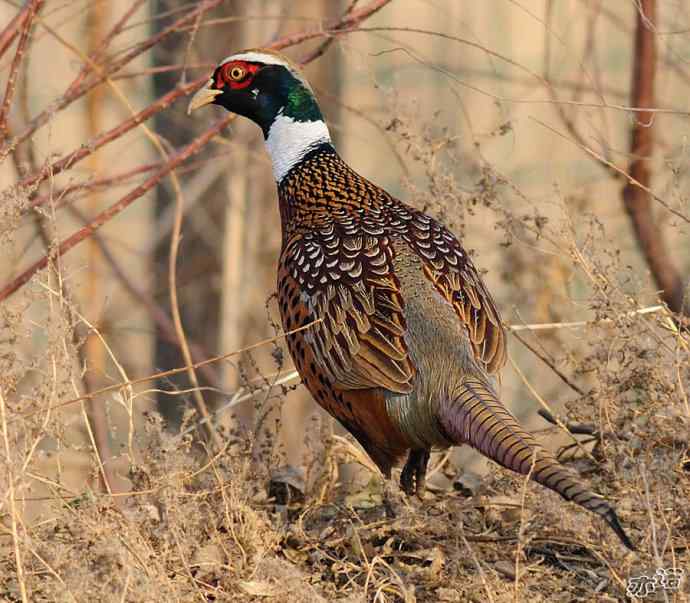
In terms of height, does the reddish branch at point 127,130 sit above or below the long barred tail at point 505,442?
above

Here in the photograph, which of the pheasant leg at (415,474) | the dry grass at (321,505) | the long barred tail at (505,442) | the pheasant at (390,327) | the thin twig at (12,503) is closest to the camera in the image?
the thin twig at (12,503)

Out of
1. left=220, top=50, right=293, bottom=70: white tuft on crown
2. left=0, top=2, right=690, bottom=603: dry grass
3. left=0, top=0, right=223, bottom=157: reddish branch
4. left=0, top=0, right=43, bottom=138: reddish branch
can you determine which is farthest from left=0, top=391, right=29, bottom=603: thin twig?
left=220, top=50, right=293, bottom=70: white tuft on crown

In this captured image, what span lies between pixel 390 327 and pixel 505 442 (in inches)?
32.6

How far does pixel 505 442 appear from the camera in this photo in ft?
12.0

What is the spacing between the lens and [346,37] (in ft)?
16.3

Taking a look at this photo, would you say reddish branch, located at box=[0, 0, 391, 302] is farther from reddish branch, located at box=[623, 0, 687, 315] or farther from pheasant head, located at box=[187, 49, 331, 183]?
reddish branch, located at box=[623, 0, 687, 315]

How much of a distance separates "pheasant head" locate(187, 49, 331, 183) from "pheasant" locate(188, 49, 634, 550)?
1.20 ft

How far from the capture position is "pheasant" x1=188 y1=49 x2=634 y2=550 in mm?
4207

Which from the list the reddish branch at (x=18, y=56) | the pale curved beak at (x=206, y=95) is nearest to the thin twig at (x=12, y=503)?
the reddish branch at (x=18, y=56)

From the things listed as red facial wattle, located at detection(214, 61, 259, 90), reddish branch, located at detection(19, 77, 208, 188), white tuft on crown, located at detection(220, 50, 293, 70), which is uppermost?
white tuft on crown, located at detection(220, 50, 293, 70)

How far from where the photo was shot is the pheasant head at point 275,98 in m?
5.37

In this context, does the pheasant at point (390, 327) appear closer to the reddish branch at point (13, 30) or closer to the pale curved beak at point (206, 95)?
the pale curved beak at point (206, 95)

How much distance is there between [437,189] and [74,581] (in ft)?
8.15

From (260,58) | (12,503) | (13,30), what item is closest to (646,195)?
(260,58)
